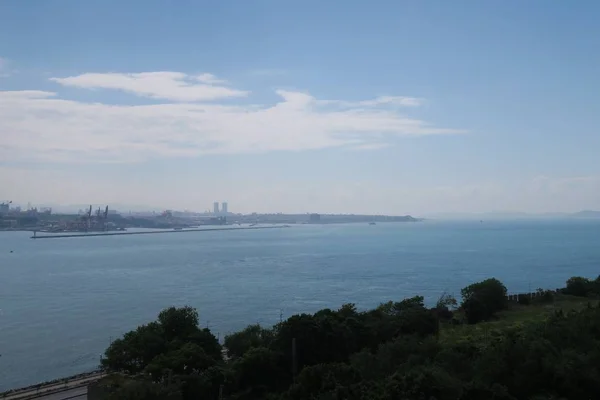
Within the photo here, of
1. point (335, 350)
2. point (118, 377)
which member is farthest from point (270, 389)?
point (118, 377)

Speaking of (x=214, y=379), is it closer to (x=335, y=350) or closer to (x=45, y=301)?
(x=335, y=350)

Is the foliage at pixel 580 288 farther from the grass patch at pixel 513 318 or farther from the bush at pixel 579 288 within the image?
the grass patch at pixel 513 318

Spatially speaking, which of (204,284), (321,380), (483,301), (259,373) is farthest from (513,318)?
(204,284)

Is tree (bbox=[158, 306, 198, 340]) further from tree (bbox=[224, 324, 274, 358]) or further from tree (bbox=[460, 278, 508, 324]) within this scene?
tree (bbox=[460, 278, 508, 324])

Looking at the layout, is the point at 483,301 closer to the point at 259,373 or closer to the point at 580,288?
the point at 580,288

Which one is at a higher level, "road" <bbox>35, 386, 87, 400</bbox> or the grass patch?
the grass patch

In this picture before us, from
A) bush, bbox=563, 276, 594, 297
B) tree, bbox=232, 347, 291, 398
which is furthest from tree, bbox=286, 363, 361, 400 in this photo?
bush, bbox=563, 276, 594, 297
